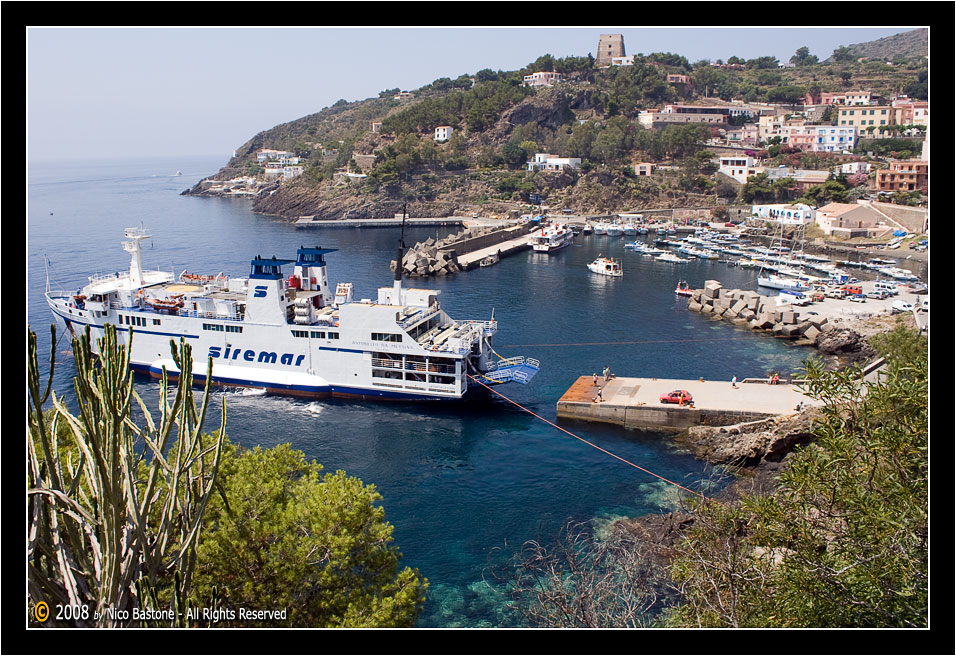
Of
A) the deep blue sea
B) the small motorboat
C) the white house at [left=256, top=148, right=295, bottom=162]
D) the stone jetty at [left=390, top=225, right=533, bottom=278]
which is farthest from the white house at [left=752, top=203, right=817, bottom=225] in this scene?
the white house at [left=256, top=148, right=295, bottom=162]

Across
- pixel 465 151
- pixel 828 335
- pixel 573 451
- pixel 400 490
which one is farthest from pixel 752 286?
pixel 465 151

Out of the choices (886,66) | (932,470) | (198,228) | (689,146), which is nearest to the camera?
(932,470)

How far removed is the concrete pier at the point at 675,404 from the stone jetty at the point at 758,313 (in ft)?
35.4

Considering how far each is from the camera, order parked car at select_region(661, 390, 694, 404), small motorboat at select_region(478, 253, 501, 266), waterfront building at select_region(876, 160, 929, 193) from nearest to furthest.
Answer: parked car at select_region(661, 390, 694, 404) → small motorboat at select_region(478, 253, 501, 266) → waterfront building at select_region(876, 160, 929, 193)

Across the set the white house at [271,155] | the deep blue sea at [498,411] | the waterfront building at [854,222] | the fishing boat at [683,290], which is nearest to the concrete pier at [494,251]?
the deep blue sea at [498,411]

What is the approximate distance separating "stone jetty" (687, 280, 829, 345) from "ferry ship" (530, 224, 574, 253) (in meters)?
22.3

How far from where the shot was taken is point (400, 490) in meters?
22.3

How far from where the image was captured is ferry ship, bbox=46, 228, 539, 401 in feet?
95.3

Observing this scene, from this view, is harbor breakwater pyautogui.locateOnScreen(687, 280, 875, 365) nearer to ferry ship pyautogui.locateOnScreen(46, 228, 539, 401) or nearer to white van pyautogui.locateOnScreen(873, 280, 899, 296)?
white van pyautogui.locateOnScreen(873, 280, 899, 296)

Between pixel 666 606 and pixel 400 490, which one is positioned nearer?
pixel 666 606

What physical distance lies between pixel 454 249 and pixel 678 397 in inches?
1529

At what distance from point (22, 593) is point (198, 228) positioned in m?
79.4

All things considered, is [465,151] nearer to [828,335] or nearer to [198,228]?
[198,228]

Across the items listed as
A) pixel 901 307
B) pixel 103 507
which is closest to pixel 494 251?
pixel 901 307
